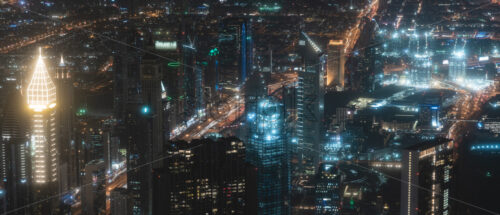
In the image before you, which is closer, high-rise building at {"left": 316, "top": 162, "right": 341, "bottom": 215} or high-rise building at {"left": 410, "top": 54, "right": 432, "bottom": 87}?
high-rise building at {"left": 316, "top": 162, "right": 341, "bottom": 215}

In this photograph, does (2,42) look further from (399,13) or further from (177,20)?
(399,13)

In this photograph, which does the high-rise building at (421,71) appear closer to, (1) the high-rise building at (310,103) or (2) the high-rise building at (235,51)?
(1) the high-rise building at (310,103)

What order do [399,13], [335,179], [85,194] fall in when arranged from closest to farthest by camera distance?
[85,194]
[335,179]
[399,13]

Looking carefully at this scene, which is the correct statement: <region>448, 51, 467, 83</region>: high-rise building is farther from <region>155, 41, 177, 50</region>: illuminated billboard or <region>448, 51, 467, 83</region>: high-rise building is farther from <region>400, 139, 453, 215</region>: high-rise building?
<region>155, 41, 177, 50</region>: illuminated billboard

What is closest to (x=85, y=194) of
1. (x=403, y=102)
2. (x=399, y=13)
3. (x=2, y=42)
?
(x=2, y=42)

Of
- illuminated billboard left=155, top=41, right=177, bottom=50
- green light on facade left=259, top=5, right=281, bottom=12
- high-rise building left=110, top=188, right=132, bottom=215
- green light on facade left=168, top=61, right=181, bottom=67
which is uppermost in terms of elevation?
green light on facade left=259, top=5, right=281, bottom=12

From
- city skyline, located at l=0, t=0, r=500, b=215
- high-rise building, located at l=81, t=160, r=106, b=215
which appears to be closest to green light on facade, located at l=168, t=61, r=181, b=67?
city skyline, located at l=0, t=0, r=500, b=215

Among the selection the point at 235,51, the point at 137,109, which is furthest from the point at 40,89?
the point at 235,51
